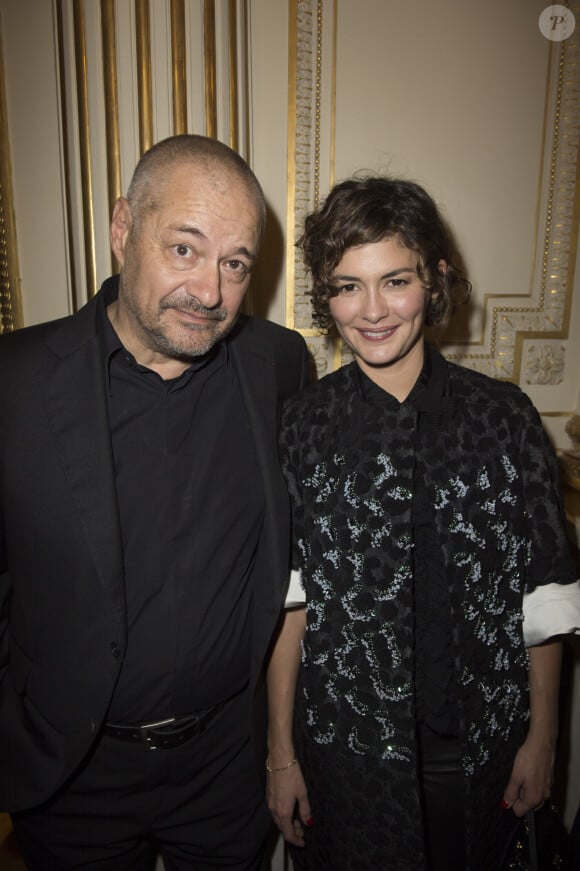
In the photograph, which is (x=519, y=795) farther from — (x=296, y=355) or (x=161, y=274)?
(x=161, y=274)

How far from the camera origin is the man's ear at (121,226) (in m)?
1.42

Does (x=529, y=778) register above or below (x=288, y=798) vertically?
above

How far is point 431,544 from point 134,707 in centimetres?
82

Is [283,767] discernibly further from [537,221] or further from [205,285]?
[537,221]

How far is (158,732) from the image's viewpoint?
144cm

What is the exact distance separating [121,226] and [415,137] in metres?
1.10

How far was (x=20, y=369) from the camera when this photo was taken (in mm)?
1311

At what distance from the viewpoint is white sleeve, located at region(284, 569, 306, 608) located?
1.55 m

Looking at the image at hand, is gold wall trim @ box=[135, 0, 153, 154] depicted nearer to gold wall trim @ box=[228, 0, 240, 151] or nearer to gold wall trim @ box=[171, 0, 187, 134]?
gold wall trim @ box=[171, 0, 187, 134]

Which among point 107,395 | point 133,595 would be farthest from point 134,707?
point 107,395

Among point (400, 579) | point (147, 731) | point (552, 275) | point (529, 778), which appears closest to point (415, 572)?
point (400, 579)

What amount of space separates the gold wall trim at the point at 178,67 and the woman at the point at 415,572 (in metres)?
0.63

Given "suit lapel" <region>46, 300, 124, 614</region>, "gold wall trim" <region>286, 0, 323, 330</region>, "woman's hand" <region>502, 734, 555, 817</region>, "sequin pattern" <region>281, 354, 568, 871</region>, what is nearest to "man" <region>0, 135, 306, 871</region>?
"suit lapel" <region>46, 300, 124, 614</region>

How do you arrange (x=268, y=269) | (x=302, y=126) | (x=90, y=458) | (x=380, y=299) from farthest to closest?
(x=268, y=269)
(x=302, y=126)
(x=380, y=299)
(x=90, y=458)
